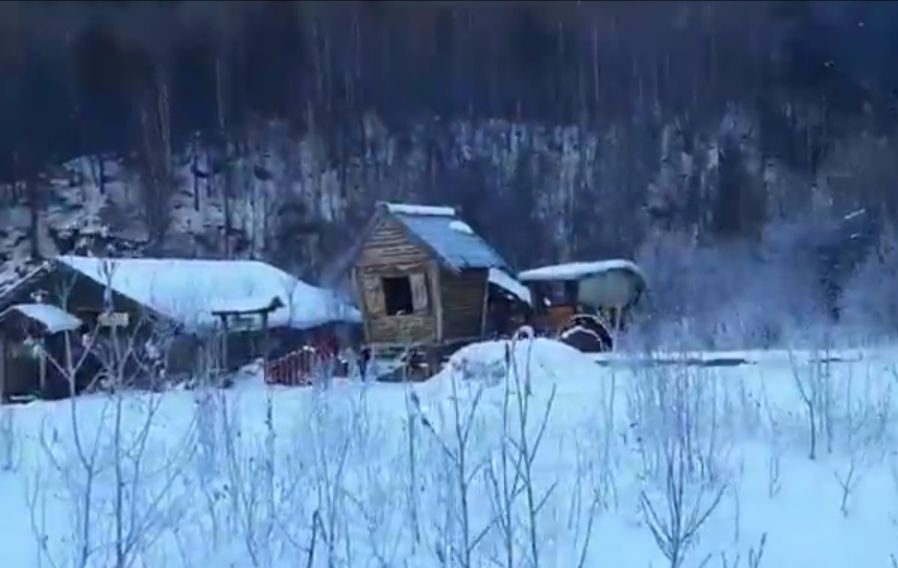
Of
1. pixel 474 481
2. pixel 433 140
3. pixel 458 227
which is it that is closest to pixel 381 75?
pixel 433 140

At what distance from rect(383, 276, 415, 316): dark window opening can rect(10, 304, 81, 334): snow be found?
3.94 metres

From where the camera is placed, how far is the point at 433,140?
30.4 metres

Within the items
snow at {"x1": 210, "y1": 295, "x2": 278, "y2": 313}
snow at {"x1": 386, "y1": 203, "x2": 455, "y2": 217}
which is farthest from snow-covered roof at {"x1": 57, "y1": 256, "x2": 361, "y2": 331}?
snow at {"x1": 386, "y1": 203, "x2": 455, "y2": 217}

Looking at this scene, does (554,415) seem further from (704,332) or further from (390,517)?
(704,332)

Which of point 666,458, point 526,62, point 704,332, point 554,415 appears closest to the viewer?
point 666,458

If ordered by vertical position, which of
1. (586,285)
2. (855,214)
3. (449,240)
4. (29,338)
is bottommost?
(29,338)

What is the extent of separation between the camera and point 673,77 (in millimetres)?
24422

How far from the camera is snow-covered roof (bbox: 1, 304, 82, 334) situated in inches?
626

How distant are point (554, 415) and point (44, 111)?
22.6 meters

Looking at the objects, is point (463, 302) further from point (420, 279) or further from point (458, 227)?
point (458, 227)

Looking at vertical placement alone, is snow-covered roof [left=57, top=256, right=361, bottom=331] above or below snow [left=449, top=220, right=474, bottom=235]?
below

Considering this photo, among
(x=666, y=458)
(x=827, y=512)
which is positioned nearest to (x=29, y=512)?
(x=666, y=458)

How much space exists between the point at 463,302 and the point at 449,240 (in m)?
0.81

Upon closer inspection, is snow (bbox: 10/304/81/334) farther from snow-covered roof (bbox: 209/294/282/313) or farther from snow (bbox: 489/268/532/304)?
snow (bbox: 489/268/532/304)
